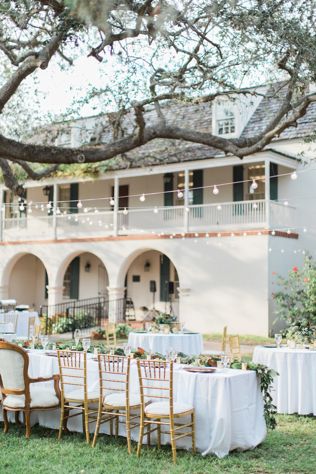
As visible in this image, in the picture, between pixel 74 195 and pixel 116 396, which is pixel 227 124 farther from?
pixel 116 396

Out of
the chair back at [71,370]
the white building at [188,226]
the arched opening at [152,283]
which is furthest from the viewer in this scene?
the arched opening at [152,283]

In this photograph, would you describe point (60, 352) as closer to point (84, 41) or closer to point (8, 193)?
point (84, 41)

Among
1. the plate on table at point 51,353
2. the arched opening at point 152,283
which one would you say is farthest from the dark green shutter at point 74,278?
the plate on table at point 51,353

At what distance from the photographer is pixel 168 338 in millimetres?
13062

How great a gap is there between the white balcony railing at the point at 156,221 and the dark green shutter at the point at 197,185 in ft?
2.12

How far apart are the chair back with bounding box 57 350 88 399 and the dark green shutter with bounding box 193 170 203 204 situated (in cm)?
1542

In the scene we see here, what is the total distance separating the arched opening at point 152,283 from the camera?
23703 mm

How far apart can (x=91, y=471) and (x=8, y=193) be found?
75.8 feet

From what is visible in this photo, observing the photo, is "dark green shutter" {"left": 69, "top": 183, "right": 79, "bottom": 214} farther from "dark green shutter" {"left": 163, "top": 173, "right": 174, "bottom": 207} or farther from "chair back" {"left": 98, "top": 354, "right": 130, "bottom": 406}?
"chair back" {"left": 98, "top": 354, "right": 130, "bottom": 406}

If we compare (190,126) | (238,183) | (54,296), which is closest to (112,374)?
(238,183)

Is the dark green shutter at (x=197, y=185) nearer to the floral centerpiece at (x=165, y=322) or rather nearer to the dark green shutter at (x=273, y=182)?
the dark green shutter at (x=273, y=182)

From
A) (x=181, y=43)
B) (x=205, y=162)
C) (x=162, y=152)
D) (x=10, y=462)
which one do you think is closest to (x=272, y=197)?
(x=205, y=162)

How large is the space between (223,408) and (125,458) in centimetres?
113

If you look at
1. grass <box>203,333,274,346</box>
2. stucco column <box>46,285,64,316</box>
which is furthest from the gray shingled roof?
grass <box>203,333,274,346</box>
